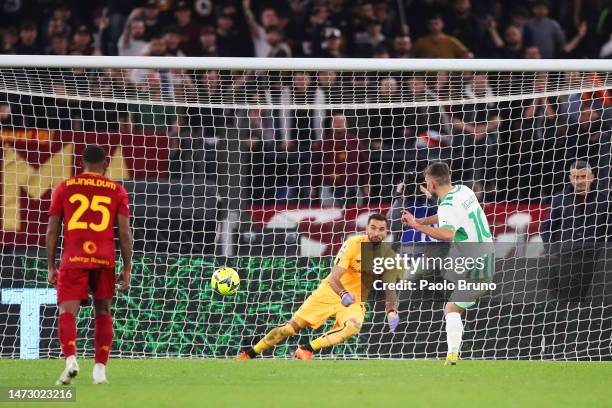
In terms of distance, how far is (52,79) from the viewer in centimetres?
1120

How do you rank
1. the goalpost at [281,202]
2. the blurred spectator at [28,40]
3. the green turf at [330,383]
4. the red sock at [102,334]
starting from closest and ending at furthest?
1. the green turf at [330,383]
2. the red sock at [102,334]
3. the goalpost at [281,202]
4. the blurred spectator at [28,40]

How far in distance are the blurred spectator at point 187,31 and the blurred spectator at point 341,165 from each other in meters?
3.62

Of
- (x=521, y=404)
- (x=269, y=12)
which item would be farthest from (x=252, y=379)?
(x=269, y=12)

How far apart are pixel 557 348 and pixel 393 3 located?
5.93 metres

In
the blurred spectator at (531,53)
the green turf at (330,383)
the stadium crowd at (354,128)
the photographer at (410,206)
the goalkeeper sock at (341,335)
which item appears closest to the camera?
the green turf at (330,383)

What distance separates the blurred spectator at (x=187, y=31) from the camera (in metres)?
15.2

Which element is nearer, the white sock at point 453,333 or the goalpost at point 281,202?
the white sock at point 453,333

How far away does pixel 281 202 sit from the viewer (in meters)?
11.9

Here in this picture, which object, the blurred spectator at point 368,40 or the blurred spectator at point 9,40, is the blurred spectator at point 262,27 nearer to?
the blurred spectator at point 368,40

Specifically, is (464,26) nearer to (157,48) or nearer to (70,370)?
(157,48)

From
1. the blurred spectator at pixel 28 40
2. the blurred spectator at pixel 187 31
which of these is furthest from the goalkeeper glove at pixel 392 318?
the blurred spectator at pixel 28 40

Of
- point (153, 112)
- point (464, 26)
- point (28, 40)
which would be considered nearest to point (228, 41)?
point (28, 40)

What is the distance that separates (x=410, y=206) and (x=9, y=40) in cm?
591

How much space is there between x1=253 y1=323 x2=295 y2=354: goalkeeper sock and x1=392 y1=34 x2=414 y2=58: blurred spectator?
4.86 metres
